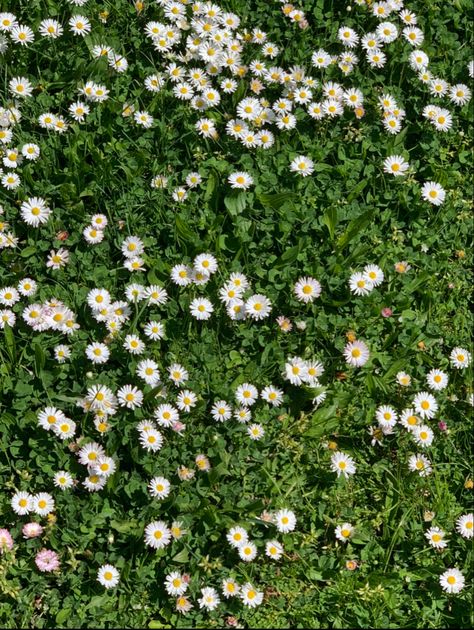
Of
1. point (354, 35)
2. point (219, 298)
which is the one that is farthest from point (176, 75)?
point (219, 298)

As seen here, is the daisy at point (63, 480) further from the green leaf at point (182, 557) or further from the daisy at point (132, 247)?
the daisy at point (132, 247)

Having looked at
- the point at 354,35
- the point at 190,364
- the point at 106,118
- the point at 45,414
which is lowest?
→ the point at 45,414

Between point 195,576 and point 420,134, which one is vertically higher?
point 420,134

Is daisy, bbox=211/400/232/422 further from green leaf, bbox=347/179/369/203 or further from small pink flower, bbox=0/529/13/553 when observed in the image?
green leaf, bbox=347/179/369/203

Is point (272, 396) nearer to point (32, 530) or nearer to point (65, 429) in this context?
point (65, 429)

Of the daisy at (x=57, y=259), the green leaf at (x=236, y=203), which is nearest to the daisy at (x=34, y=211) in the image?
the daisy at (x=57, y=259)

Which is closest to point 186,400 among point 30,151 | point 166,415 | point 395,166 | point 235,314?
point 166,415

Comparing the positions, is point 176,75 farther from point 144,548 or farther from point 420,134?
point 144,548
